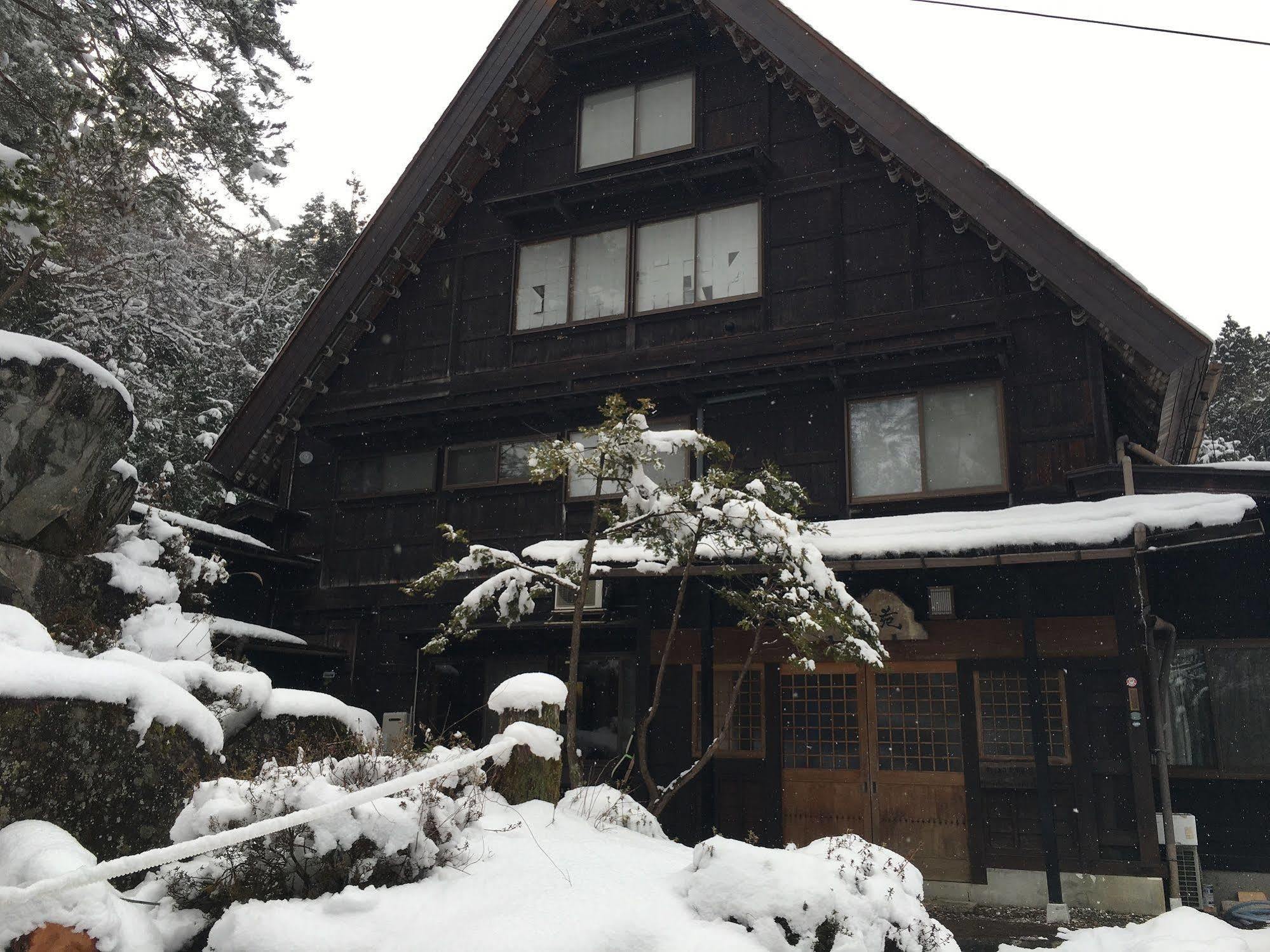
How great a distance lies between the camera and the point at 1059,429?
38.8ft

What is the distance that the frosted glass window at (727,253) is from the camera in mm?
14109

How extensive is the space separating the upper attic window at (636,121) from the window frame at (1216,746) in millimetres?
9707

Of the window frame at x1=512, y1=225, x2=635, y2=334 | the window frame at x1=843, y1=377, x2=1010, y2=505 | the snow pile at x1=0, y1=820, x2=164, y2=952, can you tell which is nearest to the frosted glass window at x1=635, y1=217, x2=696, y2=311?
the window frame at x1=512, y1=225, x2=635, y2=334

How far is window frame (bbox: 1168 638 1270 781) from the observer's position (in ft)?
36.6

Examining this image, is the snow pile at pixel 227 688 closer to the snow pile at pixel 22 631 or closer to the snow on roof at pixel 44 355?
the snow pile at pixel 22 631

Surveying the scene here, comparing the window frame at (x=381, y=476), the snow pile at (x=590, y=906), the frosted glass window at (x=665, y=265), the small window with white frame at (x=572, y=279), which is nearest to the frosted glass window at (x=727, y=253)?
the frosted glass window at (x=665, y=265)

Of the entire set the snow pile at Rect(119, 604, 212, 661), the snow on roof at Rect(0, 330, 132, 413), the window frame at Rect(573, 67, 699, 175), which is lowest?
the snow pile at Rect(119, 604, 212, 661)

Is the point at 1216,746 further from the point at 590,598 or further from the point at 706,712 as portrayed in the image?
the point at 590,598

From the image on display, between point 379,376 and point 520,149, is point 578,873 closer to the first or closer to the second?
point 379,376

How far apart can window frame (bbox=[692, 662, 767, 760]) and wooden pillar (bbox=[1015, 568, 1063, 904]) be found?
10.2 feet

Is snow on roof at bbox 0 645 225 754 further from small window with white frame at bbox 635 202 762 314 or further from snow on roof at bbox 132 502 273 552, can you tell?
small window with white frame at bbox 635 202 762 314

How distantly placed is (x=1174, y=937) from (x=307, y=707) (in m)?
7.98

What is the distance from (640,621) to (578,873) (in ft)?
22.8

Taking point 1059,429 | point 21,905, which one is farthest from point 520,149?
point 21,905
